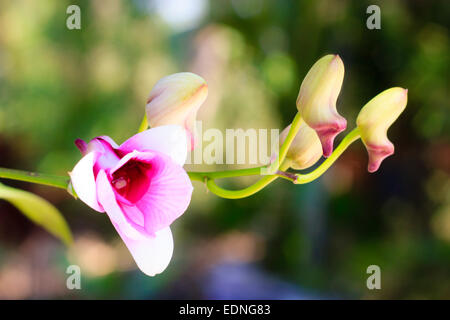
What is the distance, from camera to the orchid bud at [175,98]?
0.21 meters

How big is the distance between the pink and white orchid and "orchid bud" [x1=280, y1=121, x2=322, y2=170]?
0.06 meters

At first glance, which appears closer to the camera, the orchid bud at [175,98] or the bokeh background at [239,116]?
the orchid bud at [175,98]

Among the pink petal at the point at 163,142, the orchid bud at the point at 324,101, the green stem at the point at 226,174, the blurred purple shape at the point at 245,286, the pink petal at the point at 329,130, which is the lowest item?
the green stem at the point at 226,174

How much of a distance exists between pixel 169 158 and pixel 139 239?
0.03m

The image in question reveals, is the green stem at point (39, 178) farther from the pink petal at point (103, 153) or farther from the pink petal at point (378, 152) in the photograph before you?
Result: the pink petal at point (378, 152)

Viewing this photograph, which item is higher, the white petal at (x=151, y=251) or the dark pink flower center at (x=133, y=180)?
the dark pink flower center at (x=133, y=180)

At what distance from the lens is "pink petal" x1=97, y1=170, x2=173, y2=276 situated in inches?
6.6

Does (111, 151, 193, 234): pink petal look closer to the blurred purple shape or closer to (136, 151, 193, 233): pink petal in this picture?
(136, 151, 193, 233): pink petal

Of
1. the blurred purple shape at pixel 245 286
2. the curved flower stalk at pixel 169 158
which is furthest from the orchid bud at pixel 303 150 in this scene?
the blurred purple shape at pixel 245 286

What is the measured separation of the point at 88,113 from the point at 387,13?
0.97 metres

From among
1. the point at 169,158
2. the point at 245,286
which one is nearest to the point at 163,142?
the point at 169,158

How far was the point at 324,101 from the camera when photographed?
20 centimetres

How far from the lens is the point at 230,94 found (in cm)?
165

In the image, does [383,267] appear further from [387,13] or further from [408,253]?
[387,13]
